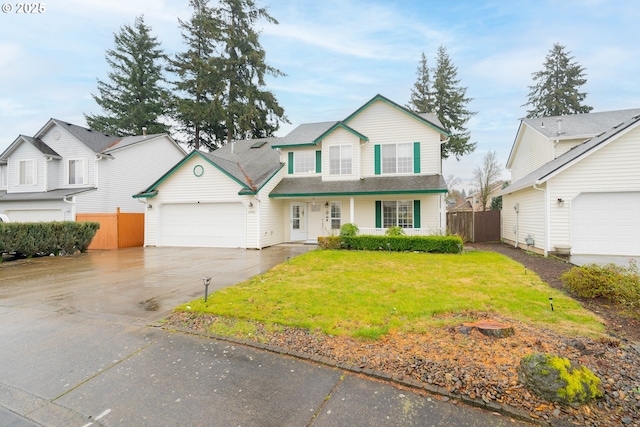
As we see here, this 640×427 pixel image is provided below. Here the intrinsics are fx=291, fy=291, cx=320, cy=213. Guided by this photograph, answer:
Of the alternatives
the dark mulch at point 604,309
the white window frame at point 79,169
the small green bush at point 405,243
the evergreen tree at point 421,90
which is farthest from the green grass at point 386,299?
the evergreen tree at point 421,90

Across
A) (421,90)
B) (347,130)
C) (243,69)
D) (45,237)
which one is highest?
(243,69)

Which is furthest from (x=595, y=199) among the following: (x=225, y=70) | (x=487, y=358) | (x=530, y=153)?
(x=225, y=70)

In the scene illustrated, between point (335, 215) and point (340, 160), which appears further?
point (335, 215)

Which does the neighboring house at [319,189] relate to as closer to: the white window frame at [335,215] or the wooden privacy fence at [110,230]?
the white window frame at [335,215]

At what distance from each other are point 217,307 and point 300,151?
1252 centimetres

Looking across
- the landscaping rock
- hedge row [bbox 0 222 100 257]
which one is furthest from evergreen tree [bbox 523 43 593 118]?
hedge row [bbox 0 222 100 257]

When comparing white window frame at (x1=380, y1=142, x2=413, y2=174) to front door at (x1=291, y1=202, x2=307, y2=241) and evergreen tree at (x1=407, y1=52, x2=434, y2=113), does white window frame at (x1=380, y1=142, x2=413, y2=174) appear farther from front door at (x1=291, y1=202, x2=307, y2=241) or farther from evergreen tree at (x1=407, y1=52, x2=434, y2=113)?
evergreen tree at (x1=407, y1=52, x2=434, y2=113)

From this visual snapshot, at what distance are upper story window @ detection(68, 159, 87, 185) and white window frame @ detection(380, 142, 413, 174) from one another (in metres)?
18.1

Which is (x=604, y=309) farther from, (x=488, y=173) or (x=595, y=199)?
(x=488, y=173)

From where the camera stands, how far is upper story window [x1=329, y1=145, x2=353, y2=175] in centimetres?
1552

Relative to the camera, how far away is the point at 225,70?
27312 millimetres

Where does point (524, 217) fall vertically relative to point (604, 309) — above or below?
above

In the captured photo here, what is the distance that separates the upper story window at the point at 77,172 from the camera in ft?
59.0

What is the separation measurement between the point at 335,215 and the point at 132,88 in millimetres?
26469
